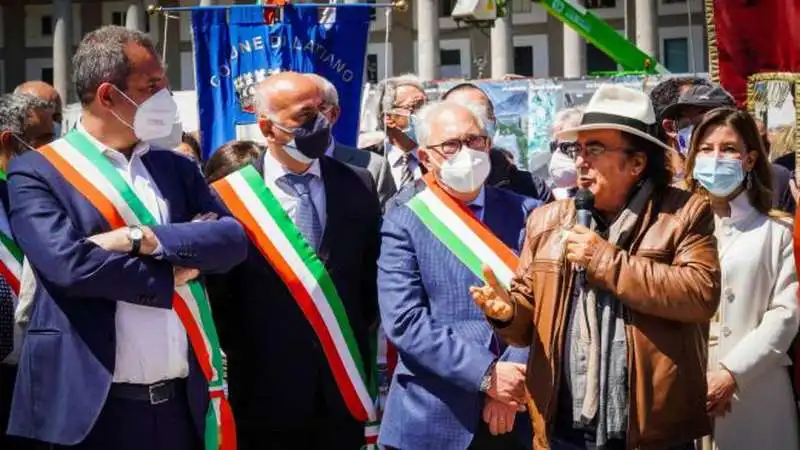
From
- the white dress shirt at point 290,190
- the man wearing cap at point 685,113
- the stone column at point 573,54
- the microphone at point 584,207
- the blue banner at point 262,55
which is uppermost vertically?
the stone column at point 573,54

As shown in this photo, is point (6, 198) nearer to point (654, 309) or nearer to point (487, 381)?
point (487, 381)

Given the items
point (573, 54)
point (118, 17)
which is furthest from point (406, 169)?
point (118, 17)

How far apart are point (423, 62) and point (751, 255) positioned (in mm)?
46043

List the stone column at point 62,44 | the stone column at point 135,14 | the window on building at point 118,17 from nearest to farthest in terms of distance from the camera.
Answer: the stone column at point 62,44 < the stone column at point 135,14 < the window on building at point 118,17

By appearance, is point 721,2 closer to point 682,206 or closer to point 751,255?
point 751,255

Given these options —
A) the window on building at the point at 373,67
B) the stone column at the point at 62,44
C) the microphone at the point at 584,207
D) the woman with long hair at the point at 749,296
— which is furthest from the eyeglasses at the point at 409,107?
the stone column at the point at 62,44

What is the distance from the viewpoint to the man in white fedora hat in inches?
148

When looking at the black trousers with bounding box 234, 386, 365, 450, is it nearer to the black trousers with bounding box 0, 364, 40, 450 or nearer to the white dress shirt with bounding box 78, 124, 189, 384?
the white dress shirt with bounding box 78, 124, 189, 384

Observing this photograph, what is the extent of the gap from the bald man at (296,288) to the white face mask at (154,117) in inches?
32.5

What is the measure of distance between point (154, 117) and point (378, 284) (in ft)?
3.64

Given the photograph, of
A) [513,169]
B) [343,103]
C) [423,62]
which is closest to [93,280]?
[513,169]

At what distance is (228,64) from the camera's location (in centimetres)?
782

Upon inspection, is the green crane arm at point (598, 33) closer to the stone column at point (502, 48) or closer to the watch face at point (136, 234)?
the watch face at point (136, 234)

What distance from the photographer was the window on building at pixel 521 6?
55875 millimetres
